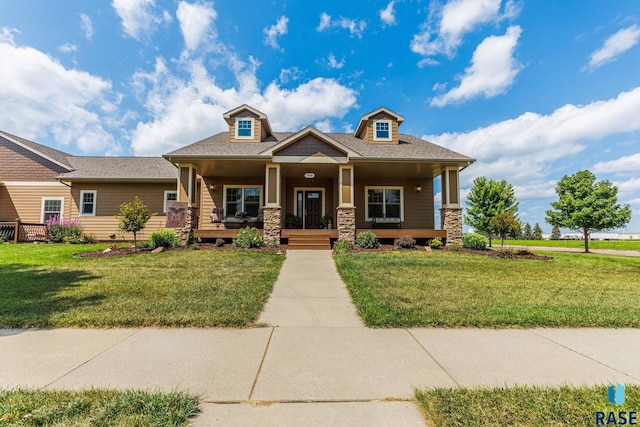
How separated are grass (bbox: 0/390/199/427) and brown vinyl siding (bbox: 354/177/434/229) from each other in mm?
13691

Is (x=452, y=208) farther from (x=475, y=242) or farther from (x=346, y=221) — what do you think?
(x=346, y=221)

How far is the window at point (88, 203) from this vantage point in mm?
14977

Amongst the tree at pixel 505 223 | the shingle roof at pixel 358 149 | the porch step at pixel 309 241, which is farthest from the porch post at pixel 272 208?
the tree at pixel 505 223

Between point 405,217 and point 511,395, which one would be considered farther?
point 405,217

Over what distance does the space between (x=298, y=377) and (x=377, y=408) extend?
2.51 feet

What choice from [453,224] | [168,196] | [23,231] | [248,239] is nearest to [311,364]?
[248,239]

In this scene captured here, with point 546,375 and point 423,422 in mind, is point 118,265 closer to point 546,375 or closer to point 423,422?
point 423,422

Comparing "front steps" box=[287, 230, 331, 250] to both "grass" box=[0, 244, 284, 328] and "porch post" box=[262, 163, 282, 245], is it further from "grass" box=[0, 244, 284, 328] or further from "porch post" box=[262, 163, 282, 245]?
"grass" box=[0, 244, 284, 328]

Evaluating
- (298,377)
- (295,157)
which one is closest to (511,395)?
(298,377)

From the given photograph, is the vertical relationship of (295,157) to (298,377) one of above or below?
above

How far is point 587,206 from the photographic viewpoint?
58.1 feet

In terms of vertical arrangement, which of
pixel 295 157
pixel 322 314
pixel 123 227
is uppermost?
pixel 295 157

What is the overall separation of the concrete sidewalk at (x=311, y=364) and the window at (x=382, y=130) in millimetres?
12223

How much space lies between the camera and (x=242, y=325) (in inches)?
154
